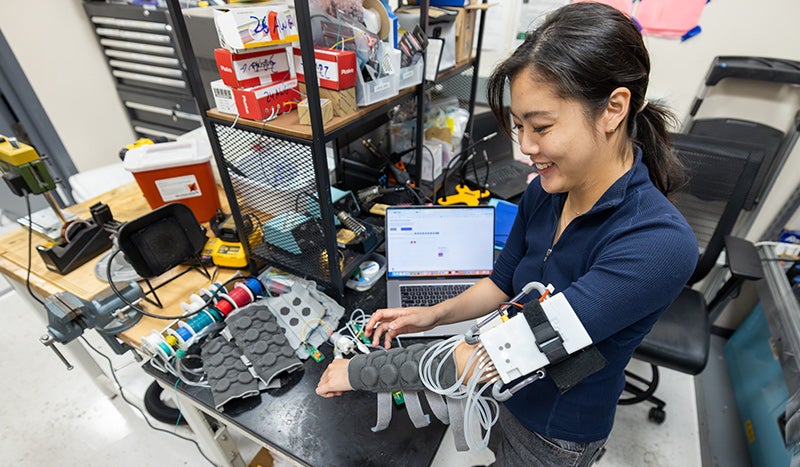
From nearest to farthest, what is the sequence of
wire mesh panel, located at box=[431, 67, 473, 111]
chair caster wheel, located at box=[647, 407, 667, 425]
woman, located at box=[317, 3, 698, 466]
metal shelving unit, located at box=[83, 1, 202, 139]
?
woman, located at box=[317, 3, 698, 466], chair caster wheel, located at box=[647, 407, 667, 425], wire mesh panel, located at box=[431, 67, 473, 111], metal shelving unit, located at box=[83, 1, 202, 139]

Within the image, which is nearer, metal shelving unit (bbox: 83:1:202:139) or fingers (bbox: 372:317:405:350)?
fingers (bbox: 372:317:405:350)

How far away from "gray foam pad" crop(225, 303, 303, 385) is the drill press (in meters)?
0.69

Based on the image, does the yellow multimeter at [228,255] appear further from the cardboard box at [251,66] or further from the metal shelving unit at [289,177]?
the cardboard box at [251,66]

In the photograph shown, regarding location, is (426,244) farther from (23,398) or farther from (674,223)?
(23,398)

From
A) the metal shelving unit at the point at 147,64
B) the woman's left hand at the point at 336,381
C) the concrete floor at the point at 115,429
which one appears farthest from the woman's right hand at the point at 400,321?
the metal shelving unit at the point at 147,64

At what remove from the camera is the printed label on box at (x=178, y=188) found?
131 centimetres

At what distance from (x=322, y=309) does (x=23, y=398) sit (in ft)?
5.81

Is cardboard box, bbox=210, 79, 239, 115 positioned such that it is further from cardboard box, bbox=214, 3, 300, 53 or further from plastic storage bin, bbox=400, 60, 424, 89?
plastic storage bin, bbox=400, 60, 424, 89

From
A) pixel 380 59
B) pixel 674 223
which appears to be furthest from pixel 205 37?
pixel 674 223

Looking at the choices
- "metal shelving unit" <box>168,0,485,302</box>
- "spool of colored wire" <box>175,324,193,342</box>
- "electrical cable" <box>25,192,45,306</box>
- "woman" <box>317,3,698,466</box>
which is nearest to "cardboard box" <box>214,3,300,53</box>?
"metal shelving unit" <box>168,0,485,302</box>

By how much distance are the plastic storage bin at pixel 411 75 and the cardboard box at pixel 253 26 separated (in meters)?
0.39

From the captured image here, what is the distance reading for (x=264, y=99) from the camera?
0.87 meters

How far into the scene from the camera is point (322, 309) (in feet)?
3.63

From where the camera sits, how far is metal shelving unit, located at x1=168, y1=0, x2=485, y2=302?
0.86 meters
